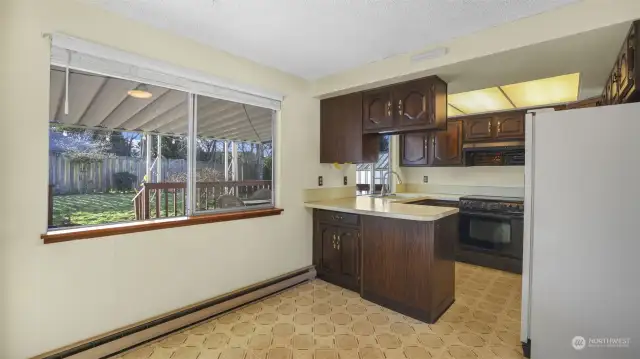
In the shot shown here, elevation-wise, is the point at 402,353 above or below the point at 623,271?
below

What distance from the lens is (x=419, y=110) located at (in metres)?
2.73

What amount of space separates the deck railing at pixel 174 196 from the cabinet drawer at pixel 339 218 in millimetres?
900

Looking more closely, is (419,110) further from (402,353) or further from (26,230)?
(26,230)

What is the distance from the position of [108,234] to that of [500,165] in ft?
14.7

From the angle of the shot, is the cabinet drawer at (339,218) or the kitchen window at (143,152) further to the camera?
the cabinet drawer at (339,218)

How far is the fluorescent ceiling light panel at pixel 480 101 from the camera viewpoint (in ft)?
11.3

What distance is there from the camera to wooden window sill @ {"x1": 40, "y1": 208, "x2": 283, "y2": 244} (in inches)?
71.1

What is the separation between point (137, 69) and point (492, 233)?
4129 millimetres

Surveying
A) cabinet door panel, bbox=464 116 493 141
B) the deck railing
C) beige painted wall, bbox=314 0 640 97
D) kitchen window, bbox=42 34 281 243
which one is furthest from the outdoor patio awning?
cabinet door panel, bbox=464 116 493 141

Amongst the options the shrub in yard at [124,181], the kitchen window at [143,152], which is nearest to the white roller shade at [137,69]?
the kitchen window at [143,152]

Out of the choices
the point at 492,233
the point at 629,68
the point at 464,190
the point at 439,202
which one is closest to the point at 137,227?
the point at 629,68

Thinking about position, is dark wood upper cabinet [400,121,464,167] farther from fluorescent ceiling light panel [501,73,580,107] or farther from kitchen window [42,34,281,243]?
kitchen window [42,34,281,243]

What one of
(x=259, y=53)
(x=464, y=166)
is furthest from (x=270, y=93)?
(x=464, y=166)

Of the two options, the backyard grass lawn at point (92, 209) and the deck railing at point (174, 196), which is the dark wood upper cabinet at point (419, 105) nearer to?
the deck railing at point (174, 196)
